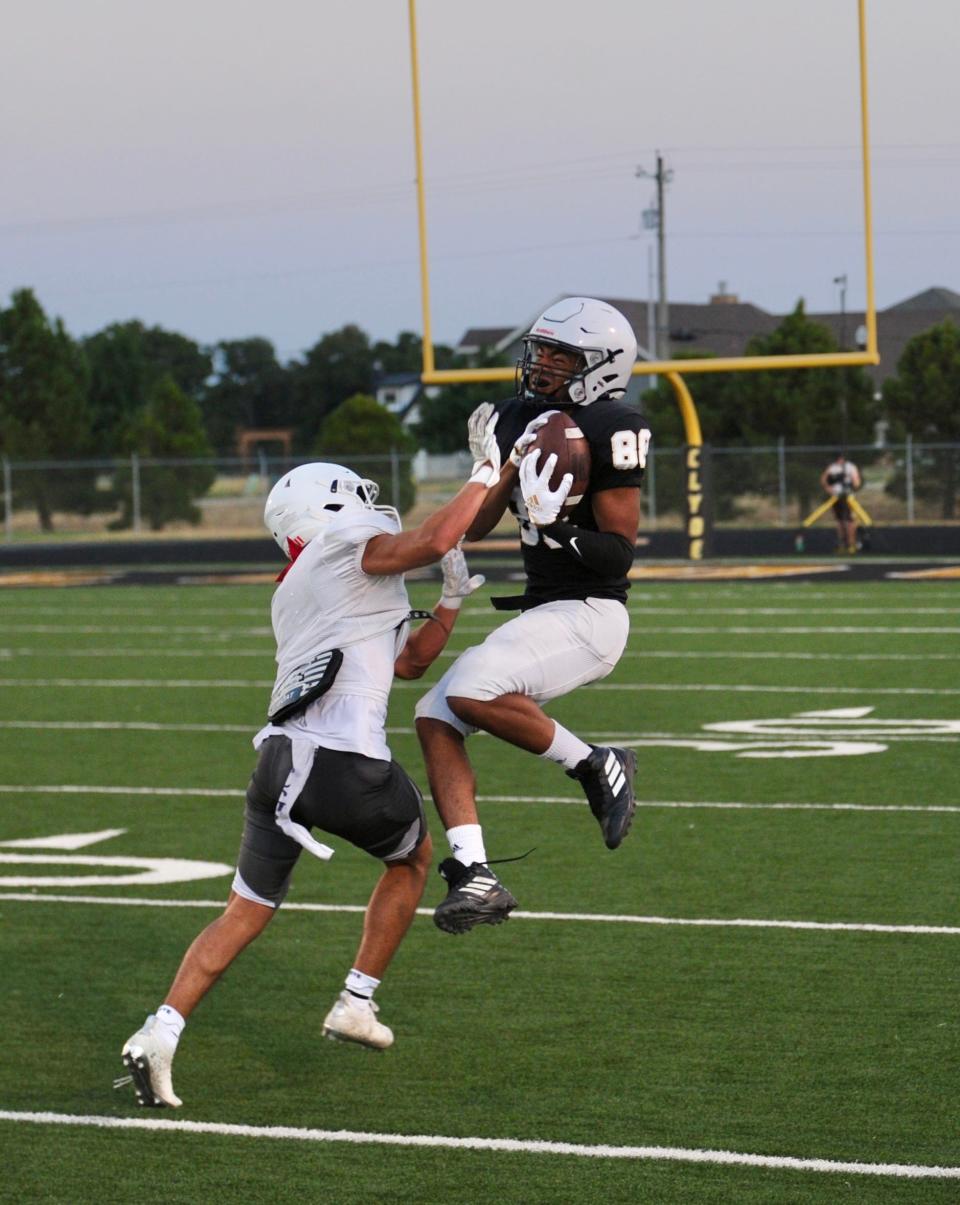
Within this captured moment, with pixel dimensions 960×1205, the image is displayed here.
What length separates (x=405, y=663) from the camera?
5887 millimetres

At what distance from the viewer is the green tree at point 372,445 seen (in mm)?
42094

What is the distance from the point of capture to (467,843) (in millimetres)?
5504

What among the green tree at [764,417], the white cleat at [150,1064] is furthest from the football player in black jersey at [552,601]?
the green tree at [764,417]

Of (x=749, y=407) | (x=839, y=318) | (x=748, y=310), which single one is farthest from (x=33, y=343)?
(x=839, y=318)

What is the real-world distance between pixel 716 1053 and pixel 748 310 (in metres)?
23.6

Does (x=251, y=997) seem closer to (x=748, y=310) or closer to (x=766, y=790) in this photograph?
(x=766, y=790)

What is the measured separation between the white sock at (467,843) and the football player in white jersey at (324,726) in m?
0.19

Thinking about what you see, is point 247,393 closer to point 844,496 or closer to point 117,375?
point 117,375

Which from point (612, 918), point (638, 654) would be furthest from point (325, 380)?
point (612, 918)

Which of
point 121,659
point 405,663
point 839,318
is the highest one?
point 839,318

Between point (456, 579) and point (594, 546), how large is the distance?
403 mm

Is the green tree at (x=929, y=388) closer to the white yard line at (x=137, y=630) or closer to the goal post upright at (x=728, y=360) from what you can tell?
the goal post upright at (x=728, y=360)

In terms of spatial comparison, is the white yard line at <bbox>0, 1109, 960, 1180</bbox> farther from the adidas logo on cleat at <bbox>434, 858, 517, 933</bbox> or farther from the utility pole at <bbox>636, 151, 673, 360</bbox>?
the utility pole at <bbox>636, 151, 673, 360</bbox>

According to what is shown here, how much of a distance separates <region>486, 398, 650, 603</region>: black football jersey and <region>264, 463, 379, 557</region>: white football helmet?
48 cm
